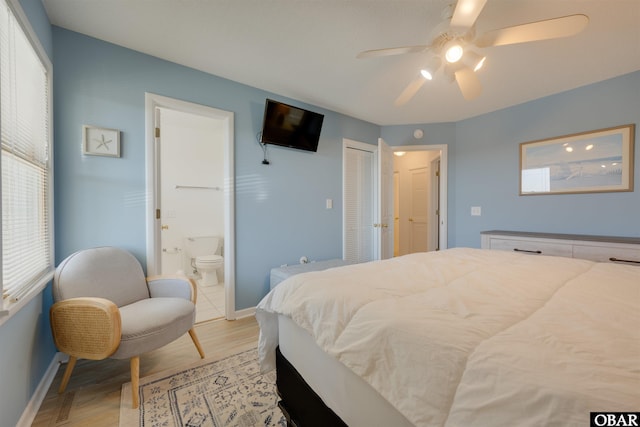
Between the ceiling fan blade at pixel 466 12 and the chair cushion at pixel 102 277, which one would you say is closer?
the ceiling fan blade at pixel 466 12

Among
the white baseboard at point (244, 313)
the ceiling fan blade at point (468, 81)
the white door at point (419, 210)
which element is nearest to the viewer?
the ceiling fan blade at point (468, 81)

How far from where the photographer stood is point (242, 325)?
2512mm

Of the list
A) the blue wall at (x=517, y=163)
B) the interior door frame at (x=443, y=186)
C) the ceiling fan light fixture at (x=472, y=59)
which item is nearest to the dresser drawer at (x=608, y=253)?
the blue wall at (x=517, y=163)

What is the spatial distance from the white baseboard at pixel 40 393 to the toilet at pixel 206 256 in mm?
1821

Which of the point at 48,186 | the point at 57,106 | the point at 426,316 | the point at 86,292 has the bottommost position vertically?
the point at 86,292

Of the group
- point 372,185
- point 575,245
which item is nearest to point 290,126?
point 372,185

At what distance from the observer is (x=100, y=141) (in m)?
1.97

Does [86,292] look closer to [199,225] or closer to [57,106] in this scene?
[57,106]

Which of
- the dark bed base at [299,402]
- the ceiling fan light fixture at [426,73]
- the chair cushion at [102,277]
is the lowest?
the dark bed base at [299,402]

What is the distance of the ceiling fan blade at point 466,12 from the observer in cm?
122

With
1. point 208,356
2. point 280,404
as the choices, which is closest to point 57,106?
point 208,356

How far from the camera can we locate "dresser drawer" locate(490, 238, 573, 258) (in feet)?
8.02

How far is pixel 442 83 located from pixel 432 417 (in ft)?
9.37

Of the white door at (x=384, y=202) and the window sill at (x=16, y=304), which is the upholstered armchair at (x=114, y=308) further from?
the white door at (x=384, y=202)
